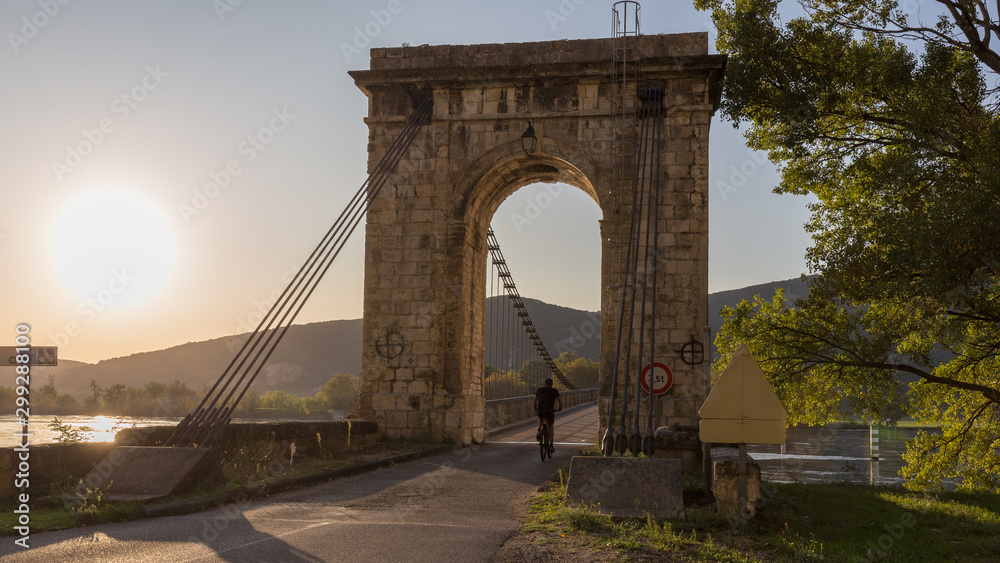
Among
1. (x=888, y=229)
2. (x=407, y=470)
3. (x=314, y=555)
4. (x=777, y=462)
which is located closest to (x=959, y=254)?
(x=888, y=229)

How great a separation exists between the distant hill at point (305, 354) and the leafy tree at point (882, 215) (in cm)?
8669

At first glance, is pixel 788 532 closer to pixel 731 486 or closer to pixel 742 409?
pixel 731 486

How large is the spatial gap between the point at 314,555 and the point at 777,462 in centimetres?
2335

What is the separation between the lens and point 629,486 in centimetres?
671

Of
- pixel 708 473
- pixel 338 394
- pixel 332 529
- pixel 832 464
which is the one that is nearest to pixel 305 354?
pixel 338 394

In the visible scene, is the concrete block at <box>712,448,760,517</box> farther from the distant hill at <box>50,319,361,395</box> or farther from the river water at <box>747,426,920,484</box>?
the distant hill at <box>50,319,361,395</box>

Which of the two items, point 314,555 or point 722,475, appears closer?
point 314,555

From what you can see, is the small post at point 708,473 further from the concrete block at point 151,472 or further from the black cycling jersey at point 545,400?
the black cycling jersey at point 545,400

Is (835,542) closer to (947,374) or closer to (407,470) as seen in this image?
(407,470)

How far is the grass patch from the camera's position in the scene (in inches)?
214

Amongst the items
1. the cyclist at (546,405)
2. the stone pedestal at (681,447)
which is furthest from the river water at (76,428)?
the stone pedestal at (681,447)

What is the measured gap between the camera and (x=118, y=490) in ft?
24.7

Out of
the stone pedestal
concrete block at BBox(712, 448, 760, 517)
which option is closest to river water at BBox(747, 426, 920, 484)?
the stone pedestal

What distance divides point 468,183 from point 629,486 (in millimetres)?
8999
